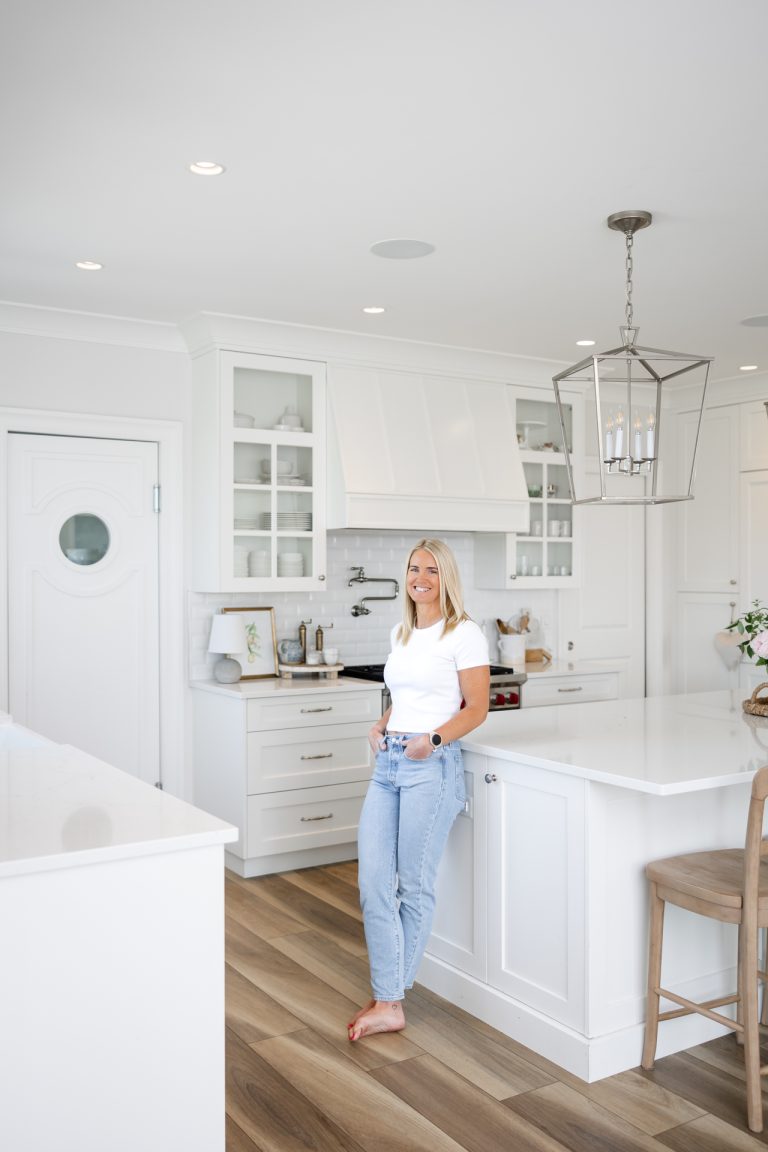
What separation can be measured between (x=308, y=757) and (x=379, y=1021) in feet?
6.02

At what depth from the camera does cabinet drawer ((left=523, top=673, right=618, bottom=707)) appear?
5.66 metres

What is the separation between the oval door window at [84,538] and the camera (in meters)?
4.86

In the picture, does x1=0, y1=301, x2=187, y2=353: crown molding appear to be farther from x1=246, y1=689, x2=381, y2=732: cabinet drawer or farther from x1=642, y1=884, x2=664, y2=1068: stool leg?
x1=642, y1=884, x2=664, y2=1068: stool leg

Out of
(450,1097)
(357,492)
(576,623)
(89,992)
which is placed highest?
(357,492)

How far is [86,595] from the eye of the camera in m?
4.91

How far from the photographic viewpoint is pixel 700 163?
9.92ft

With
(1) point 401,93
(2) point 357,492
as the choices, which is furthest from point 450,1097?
(2) point 357,492

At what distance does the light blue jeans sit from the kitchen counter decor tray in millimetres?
1972

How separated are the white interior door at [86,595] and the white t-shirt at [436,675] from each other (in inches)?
88.1

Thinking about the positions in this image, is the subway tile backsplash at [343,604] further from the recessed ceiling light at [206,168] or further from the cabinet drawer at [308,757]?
the recessed ceiling light at [206,168]

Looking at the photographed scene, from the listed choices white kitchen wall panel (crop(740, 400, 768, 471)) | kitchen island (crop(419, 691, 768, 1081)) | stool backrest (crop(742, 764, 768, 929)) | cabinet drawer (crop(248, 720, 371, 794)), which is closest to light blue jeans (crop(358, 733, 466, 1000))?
kitchen island (crop(419, 691, 768, 1081))

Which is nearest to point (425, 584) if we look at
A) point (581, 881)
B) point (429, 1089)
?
point (581, 881)

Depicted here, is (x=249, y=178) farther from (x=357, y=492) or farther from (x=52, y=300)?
(x=357, y=492)

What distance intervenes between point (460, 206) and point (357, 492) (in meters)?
1.98
